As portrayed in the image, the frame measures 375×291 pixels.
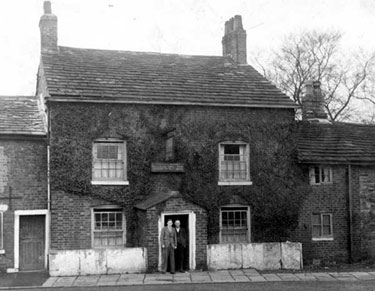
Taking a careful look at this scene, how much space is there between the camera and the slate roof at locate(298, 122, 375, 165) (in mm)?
25455

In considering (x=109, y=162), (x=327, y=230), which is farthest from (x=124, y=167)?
(x=327, y=230)

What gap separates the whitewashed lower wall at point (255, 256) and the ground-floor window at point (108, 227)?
11.8 ft

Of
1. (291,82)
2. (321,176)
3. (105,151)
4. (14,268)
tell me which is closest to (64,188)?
(105,151)

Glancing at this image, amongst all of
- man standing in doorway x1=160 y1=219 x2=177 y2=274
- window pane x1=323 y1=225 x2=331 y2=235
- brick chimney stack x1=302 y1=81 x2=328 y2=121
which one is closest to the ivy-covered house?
man standing in doorway x1=160 y1=219 x2=177 y2=274

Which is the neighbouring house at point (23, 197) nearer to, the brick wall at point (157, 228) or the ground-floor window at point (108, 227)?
the ground-floor window at point (108, 227)

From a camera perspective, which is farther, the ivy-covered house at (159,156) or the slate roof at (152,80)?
the slate roof at (152,80)

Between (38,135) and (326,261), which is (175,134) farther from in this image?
(326,261)

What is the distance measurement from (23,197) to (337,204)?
13204 millimetres

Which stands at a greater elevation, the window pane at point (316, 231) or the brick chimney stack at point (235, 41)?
the brick chimney stack at point (235, 41)

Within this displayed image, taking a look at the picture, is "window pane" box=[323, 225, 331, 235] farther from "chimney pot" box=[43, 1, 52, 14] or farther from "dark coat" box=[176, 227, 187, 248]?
"chimney pot" box=[43, 1, 52, 14]

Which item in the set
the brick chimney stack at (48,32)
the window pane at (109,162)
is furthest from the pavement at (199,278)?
the brick chimney stack at (48,32)

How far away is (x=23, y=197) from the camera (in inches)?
883

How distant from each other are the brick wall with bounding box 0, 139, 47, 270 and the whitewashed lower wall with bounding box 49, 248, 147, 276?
8.73 ft

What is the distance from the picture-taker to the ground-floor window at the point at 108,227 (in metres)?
22.2
